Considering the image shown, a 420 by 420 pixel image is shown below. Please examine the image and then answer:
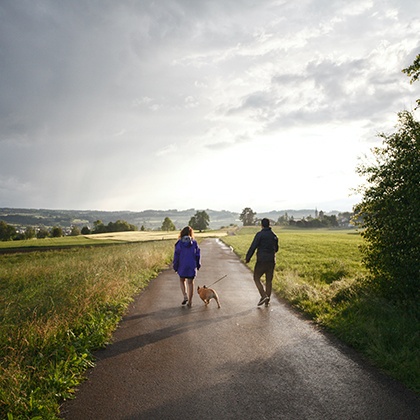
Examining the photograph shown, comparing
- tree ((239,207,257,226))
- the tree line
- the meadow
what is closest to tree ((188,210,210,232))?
the tree line

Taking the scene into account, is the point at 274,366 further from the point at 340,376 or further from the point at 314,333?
the point at 314,333

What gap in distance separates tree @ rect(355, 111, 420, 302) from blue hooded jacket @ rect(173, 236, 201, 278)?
5132mm

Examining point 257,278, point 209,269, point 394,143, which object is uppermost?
point 394,143

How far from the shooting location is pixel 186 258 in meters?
9.38

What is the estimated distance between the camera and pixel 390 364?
4.86 metres

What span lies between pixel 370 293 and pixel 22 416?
840 cm

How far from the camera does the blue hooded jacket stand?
30.4 feet

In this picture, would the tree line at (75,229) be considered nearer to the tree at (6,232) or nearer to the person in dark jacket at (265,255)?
the tree at (6,232)

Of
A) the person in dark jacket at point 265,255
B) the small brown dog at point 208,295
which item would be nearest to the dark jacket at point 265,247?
the person in dark jacket at point 265,255

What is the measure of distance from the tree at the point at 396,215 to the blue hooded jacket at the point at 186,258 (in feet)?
16.8

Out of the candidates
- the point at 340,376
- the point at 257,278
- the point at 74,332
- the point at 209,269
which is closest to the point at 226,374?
the point at 340,376

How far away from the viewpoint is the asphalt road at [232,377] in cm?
374

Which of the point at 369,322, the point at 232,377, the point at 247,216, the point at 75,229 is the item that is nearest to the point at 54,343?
the point at 232,377

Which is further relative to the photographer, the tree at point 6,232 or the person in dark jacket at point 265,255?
the tree at point 6,232
